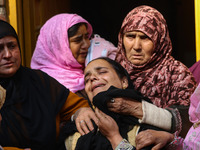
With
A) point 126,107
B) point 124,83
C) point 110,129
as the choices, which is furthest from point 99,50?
point 110,129

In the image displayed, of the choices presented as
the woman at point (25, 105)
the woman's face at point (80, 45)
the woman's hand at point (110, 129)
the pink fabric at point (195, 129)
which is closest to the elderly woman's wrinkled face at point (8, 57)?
the woman at point (25, 105)

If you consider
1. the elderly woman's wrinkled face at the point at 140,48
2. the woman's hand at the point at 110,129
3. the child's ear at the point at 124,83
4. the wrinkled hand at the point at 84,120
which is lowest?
the wrinkled hand at the point at 84,120

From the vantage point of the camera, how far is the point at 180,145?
246cm

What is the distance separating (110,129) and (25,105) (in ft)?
2.40

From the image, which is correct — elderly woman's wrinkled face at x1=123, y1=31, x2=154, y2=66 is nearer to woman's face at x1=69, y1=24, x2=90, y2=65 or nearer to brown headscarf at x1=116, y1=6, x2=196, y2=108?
brown headscarf at x1=116, y1=6, x2=196, y2=108

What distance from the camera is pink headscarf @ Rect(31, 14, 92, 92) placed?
11.9 ft

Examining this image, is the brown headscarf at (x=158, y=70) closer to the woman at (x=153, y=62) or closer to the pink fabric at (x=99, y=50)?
the woman at (x=153, y=62)

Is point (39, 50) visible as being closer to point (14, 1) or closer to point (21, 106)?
point (14, 1)

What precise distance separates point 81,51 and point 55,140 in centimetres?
118

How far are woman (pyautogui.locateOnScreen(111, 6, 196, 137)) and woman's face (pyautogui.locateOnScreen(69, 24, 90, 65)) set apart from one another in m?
0.49

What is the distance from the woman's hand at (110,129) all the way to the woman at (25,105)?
15.6 inches

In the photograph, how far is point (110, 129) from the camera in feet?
7.97

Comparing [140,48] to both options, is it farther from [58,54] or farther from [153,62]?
[58,54]

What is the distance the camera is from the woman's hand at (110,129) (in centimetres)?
239
